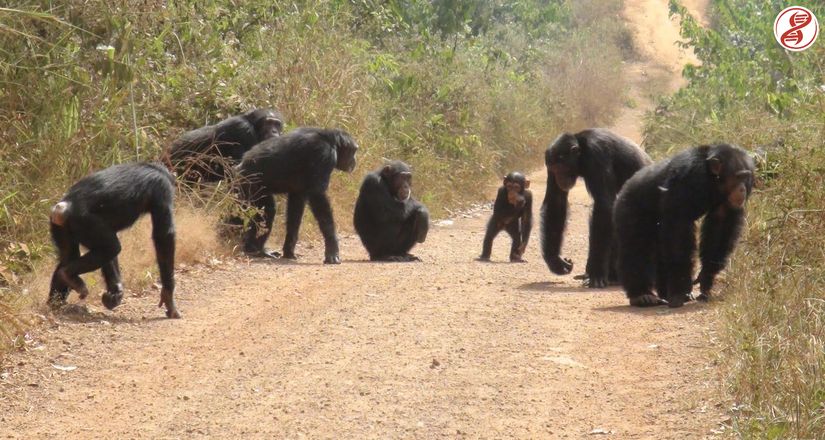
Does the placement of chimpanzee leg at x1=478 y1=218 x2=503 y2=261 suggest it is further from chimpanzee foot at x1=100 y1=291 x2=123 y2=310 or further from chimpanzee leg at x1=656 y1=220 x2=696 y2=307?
chimpanzee foot at x1=100 y1=291 x2=123 y2=310

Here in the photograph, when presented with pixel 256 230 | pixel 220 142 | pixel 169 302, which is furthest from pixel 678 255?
pixel 220 142

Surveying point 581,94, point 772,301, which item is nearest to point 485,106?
point 581,94

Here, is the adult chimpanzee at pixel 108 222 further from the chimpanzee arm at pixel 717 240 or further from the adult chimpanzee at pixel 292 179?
the chimpanzee arm at pixel 717 240

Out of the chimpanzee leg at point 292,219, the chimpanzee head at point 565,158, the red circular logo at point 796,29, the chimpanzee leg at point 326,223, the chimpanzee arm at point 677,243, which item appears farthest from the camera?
the chimpanzee leg at point 292,219

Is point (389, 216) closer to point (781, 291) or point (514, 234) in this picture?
point (514, 234)

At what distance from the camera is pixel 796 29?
10.2 m

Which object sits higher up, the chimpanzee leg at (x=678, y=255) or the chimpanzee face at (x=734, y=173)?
the chimpanzee face at (x=734, y=173)

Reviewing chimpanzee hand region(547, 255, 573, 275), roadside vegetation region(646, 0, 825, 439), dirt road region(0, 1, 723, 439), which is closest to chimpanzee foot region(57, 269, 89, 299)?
dirt road region(0, 1, 723, 439)

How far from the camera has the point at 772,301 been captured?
6879 millimetres

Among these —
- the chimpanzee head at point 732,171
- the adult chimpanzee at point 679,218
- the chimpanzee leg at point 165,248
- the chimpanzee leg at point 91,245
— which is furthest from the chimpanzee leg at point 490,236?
the chimpanzee leg at point 91,245

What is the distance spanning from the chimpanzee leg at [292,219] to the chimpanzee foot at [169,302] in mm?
3662

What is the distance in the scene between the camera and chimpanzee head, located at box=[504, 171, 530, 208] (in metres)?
12.8

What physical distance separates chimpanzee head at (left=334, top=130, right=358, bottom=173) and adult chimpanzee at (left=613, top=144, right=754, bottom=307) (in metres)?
4.06

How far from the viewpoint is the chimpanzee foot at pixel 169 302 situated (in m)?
8.36
